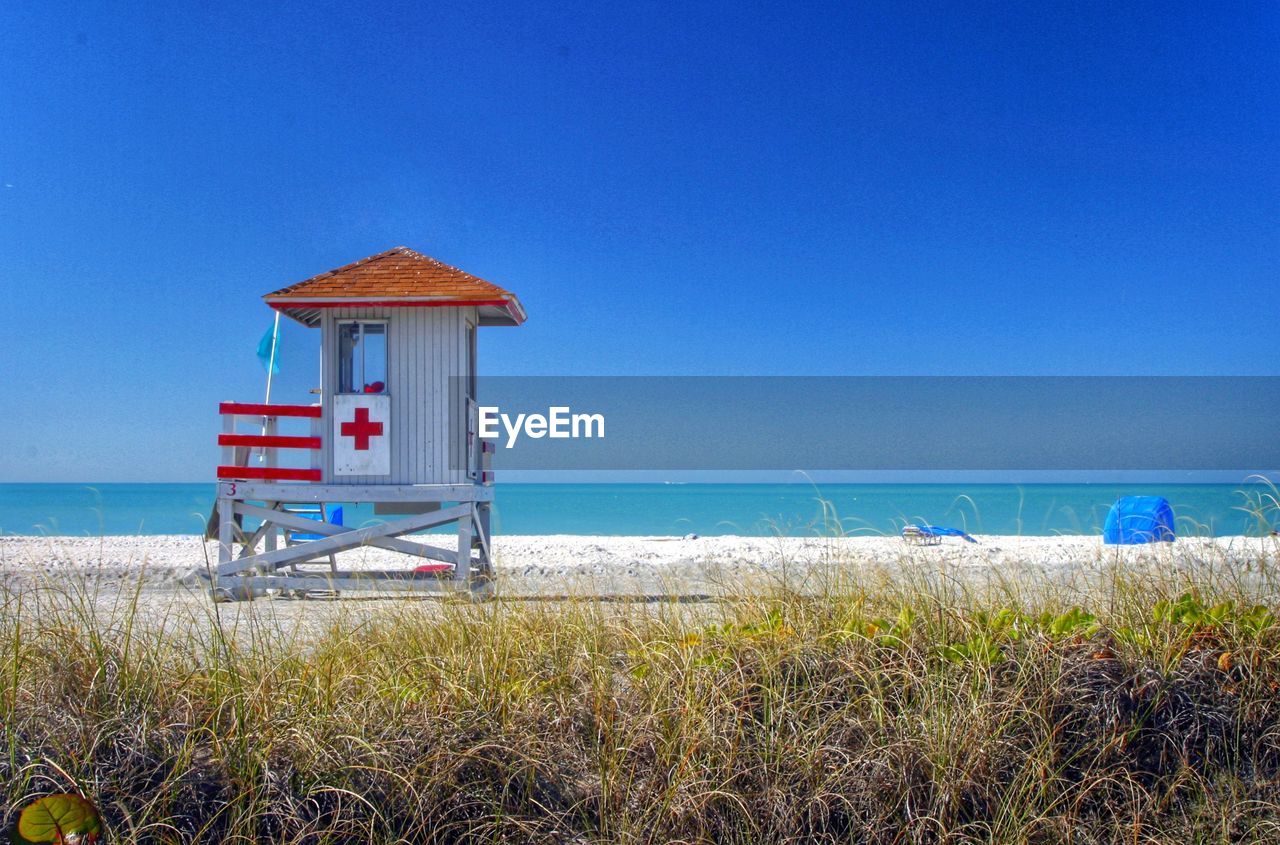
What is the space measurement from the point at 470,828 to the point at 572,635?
1.54 m

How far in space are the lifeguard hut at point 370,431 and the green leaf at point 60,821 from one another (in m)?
7.00

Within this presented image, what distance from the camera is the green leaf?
132 inches

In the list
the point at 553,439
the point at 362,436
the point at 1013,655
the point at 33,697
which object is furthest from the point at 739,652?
the point at 362,436

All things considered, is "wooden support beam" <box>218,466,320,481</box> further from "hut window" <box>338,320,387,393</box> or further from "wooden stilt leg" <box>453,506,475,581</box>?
"wooden stilt leg" <box>453,506,475,581</box>

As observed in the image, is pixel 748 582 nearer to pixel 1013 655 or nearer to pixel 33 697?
pixel 1013 655

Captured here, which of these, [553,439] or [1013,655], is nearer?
[1013,655]

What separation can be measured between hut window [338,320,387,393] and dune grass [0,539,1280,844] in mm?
6056

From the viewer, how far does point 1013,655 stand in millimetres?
4625

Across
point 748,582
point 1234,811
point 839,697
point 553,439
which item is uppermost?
point 553,439

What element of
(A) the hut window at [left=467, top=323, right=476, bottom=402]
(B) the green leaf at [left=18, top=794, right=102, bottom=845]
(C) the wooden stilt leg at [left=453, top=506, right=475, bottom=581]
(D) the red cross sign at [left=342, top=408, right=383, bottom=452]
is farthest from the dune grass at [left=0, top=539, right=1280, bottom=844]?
(A) the hut window at [left=467, top=323, right=476, bottom=402]

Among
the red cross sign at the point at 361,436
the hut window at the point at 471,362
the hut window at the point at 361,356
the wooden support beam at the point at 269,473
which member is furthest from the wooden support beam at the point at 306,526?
the hut window at the point at 471,362

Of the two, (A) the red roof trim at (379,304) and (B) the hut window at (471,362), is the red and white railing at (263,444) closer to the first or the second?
(A) the red roof trim at (379,304)

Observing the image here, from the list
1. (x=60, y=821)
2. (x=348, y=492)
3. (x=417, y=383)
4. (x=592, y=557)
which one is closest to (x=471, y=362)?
(x=417, y=383)

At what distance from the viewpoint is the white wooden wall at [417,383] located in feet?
35.2
